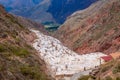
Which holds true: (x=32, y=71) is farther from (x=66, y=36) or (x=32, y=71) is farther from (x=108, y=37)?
(x=66, y=36)

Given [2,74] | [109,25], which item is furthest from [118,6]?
[2,74]

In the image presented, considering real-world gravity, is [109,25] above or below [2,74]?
above

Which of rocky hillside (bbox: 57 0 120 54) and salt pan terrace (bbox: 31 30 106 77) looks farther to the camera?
rocky hillside (bbox: 57 0 120 54)

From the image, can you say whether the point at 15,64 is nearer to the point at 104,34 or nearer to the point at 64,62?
the point at 64,62

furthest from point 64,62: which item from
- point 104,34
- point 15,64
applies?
point 104,34

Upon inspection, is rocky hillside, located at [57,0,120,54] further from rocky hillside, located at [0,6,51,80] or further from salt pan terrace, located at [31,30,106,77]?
rocky hillside, located at [0,6,51,80]

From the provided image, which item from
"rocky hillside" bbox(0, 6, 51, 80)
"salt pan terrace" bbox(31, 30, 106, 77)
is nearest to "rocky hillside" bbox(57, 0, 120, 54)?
"salt pan terrace" bbox(31, 30, 106, 77)

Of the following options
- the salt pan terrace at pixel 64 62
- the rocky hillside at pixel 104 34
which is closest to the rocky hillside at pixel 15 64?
the salt pan terrace at pixel 64 62

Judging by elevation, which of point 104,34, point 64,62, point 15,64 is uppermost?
point 104,34

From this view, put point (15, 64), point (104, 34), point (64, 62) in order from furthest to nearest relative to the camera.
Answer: point (104, 34), point (64, 62), point (15, 64)

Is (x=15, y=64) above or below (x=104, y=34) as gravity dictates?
below

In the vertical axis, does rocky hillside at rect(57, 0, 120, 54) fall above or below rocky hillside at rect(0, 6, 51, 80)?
Result: above
